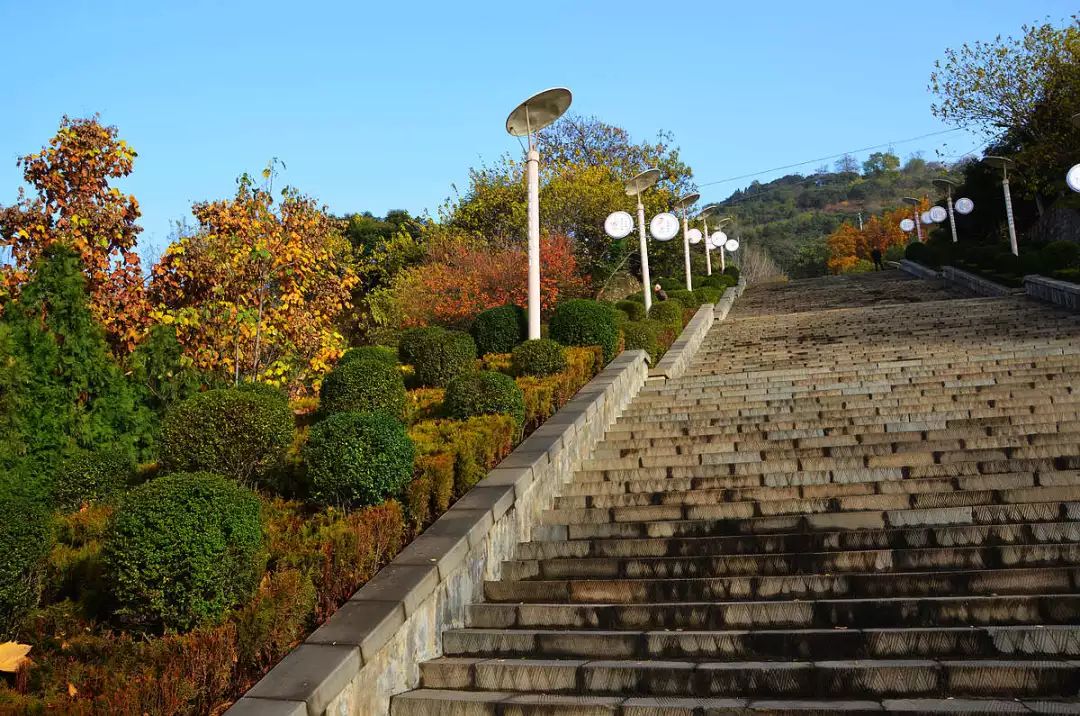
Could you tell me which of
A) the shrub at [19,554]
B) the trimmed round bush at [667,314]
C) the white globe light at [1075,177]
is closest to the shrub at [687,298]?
the trimmed round bush at [667,314]

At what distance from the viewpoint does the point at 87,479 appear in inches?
294

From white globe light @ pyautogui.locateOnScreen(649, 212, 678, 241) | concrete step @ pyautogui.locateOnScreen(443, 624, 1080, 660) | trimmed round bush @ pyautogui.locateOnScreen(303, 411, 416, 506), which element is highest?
white globe light @ pyautogui.locateOnScreen(649, 212, 678, 241)

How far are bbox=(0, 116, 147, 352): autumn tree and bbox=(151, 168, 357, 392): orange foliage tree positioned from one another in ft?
1.71

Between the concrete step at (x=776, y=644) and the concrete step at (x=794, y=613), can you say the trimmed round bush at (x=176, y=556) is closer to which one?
the concrete step at (x=776, y=644)

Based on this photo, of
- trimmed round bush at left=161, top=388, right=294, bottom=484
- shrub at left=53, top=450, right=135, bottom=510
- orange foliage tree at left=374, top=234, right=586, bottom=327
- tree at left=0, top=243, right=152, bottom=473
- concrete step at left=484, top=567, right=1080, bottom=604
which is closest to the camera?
concrete step at left=484, top=567, right=1080, bottom=604

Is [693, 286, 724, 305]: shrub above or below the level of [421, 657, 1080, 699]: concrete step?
above

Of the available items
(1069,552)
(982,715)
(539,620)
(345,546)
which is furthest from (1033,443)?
(345,546)

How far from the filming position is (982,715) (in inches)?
167

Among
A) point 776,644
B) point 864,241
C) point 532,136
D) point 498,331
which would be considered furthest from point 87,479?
point 864,241

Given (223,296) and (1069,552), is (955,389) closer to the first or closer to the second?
(1069,552)

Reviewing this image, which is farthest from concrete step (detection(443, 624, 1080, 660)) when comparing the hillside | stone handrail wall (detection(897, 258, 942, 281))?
the hillside

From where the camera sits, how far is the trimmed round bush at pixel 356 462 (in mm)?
6559

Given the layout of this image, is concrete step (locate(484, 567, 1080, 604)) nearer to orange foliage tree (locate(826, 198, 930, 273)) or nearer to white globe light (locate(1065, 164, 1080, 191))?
white globe light (locate(1065, 164, 1080, 191))

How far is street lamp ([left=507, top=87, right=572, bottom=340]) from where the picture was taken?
12195mm
